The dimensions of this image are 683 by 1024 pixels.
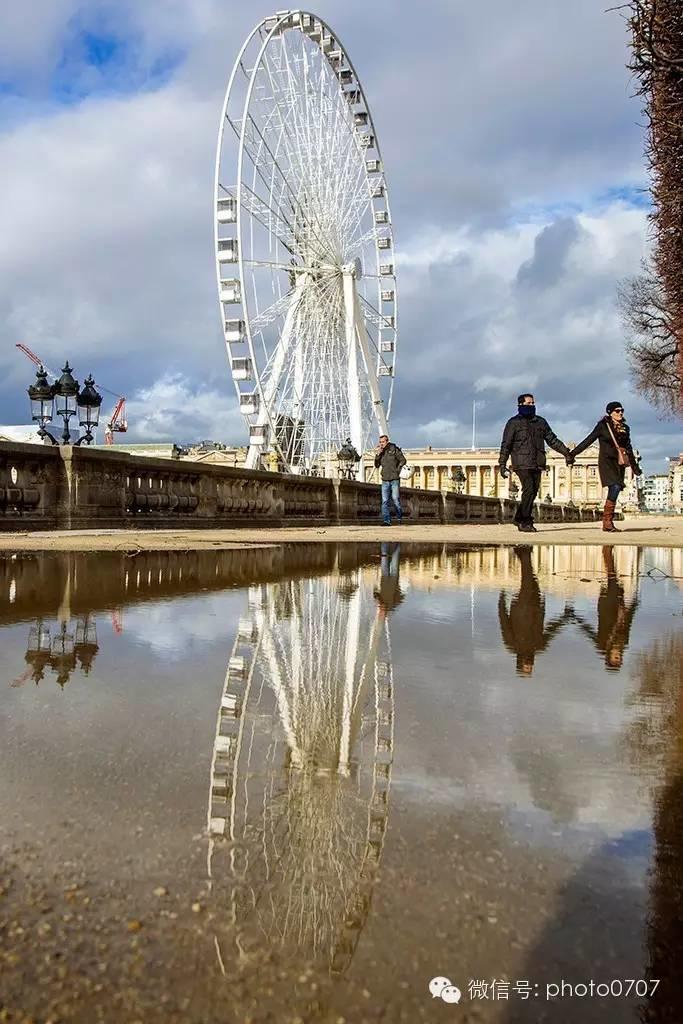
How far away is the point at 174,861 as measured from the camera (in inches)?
52.4

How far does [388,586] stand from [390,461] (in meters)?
12.5

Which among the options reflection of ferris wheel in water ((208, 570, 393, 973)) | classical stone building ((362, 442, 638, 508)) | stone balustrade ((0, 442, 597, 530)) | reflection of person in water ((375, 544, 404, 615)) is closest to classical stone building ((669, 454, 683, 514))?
classical stone building ((362, 442, 638, 508))

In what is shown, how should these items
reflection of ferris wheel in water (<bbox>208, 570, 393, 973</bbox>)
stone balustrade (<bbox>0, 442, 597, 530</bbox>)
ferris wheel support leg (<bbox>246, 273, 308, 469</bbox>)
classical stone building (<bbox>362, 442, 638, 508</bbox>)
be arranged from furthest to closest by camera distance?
1. classical stone building (<bbox>362, 442, 638, 508</bbox>)
2. ferris wheel support leg (<bbox>246, 273, 308, 469</bbox>)
3. stone balustrade (<bbox>0, 442, 597, 530</bbox>)
4. reflection of ferris wheel in water (<bbox>208, 570, 393, 973</bbox>)

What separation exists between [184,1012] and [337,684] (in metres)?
1.65

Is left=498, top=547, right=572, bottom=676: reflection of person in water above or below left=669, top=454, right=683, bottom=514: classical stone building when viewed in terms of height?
below

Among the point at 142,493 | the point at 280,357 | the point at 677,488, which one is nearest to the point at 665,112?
the point at 142,493

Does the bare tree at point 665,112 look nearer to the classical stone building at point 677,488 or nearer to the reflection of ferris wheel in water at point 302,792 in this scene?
the reflection of ferris wheel in water at point 302,792

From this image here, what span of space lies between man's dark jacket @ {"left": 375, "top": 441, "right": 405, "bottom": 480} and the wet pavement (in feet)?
48.0

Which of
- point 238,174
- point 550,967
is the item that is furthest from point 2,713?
point 238,174

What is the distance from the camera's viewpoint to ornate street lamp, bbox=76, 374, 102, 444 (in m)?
21.7

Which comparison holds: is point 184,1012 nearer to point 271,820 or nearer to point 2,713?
point 271,820

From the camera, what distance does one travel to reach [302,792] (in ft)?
5.41

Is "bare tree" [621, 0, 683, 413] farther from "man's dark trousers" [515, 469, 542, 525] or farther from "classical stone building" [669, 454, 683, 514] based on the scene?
"classical stone building" [669, 454, 683, 514]

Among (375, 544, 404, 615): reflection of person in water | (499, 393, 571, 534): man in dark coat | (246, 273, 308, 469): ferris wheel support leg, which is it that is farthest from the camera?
(246, 273, 308, 469): ferris wheel support leg
